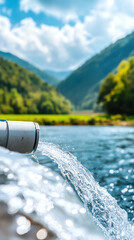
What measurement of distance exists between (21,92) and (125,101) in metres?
55.8

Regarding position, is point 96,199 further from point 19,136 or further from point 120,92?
point 120,92

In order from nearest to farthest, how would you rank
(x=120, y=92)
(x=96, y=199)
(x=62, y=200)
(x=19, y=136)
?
(x=62, y=200)
(x=19, y=136)
(x=96, y=199)
(x=120, y=92)

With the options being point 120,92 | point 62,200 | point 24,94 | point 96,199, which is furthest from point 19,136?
point 24,94

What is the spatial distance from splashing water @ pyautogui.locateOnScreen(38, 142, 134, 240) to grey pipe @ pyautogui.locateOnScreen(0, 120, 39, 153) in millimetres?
592

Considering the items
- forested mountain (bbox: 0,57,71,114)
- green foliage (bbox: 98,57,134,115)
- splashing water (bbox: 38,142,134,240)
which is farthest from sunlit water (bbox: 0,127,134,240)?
forested mountain (bbox: 0,57,71,114)

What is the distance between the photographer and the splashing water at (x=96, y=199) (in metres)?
4.68

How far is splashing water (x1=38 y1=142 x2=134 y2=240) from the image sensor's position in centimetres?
468

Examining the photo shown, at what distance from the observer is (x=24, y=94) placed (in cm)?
9869

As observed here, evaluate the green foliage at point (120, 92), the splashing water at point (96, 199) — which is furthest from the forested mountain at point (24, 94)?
the splashing water at point (96, 199)

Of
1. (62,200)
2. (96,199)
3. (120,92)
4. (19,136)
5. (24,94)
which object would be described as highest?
(24,94)

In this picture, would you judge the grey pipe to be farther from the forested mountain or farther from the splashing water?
the forested mountain

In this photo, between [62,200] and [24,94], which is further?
[24,94]

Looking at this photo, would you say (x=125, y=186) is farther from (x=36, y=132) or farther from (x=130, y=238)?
(x=36, y=132)

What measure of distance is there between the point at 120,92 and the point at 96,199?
2057 inches
